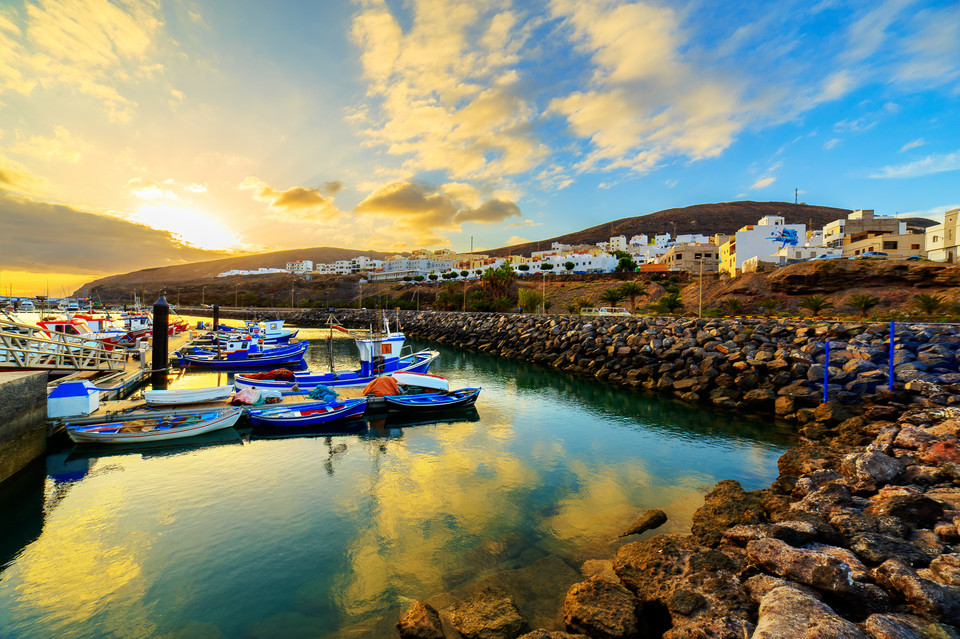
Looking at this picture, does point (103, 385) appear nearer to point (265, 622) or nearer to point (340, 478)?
point (340, 478)

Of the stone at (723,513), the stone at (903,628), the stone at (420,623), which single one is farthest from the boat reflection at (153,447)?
the stone at (903,628)

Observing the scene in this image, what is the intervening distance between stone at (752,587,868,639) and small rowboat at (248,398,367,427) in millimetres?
18407

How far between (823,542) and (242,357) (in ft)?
142

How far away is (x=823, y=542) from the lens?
852 cm

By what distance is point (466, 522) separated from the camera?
12.2 m

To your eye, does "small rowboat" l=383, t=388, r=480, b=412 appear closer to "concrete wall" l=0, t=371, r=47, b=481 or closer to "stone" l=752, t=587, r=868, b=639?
"concrete wall" l=0, t=371, r=47, b=481

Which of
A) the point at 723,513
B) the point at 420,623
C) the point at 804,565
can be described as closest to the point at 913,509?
the point at 723,513

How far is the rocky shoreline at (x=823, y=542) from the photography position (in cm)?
649

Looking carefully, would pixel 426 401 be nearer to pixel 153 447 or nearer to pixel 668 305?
pixel 153 447

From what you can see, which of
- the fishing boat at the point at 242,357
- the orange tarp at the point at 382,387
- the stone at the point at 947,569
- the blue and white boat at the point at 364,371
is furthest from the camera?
the fishing boat at the point at 242,357

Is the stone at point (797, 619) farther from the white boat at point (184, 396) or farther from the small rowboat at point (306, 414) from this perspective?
the white boat at point (184, 396)

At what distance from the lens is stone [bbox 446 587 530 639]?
7426 mm

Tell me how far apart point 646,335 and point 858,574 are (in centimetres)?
2799

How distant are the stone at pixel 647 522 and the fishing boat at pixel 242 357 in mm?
35868
